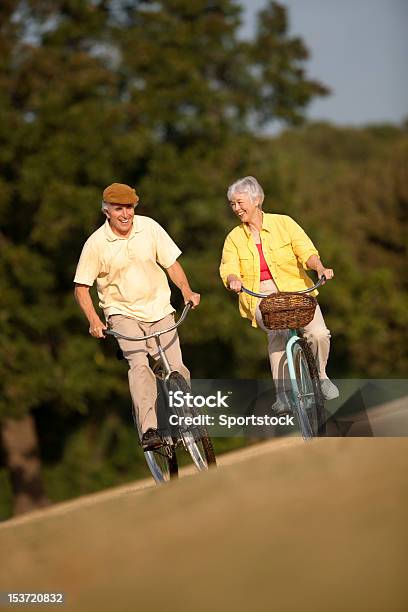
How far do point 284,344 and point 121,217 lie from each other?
4.28 feet

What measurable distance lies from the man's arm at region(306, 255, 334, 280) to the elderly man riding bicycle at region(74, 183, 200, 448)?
0.75m

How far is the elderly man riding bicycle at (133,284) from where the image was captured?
616 cm

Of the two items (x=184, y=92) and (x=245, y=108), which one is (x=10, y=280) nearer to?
(x=184, y=92)

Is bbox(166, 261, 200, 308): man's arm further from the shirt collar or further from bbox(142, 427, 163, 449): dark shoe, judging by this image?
bbox(142, 427, 163, 449): dark shoe

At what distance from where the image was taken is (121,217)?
6.10 meters

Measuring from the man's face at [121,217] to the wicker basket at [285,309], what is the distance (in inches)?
36.9

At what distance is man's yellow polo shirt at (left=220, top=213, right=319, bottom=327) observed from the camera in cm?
620

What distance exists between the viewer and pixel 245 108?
61.7ft

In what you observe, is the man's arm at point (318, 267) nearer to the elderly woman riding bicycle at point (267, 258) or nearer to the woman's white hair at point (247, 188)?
the elderly woman riding bicycle at point (267, 258)

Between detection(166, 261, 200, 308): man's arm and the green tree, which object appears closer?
detection(166, 261, 200, 308): man's arm

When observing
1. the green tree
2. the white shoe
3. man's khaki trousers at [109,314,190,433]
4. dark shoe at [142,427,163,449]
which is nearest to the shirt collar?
man's khaki trousers at [109,314,190,433]

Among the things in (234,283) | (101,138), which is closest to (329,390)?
(234,283)

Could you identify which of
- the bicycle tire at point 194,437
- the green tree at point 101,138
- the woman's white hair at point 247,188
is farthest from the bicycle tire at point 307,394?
the green tree at point 101,138

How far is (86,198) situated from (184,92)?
288cm
